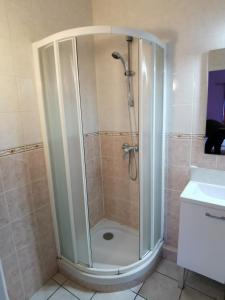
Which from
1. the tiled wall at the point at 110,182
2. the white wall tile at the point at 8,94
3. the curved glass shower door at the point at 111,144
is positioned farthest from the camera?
the tiled wall at the point at 110,182

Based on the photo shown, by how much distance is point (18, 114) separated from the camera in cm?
135

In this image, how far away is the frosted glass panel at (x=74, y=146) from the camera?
1.27m

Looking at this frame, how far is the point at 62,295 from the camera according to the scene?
158cm

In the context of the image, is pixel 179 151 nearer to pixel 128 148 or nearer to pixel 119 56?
pixel 128 148

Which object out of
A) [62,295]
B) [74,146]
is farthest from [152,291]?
[74,146]

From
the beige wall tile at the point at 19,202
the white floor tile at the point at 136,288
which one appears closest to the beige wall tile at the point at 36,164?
the beige wall tile at the point at 19,202

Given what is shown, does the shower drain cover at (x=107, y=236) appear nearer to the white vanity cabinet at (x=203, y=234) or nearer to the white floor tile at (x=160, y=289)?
the white floor tile at (x=160, y=289)

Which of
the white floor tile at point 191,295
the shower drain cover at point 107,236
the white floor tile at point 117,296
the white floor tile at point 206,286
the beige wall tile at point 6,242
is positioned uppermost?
the beige wall tile at point 6,242

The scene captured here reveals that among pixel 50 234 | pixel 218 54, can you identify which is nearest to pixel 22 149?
pixel 50 234

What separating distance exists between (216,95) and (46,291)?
2.11 metres

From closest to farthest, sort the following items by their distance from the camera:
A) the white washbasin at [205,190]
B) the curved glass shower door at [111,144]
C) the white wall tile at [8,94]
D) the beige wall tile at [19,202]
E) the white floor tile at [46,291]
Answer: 1. the white wall tile at [8,94]
2. the beige wall tile at [19,202]
3. the white washbasin at [205,190]
4. the white floor tile at [46,291]
5. the curved glass shower door at [111,144]

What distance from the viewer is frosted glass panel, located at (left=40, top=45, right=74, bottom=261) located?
1357mm

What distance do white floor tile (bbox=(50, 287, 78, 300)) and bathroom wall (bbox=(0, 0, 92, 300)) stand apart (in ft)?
0.57

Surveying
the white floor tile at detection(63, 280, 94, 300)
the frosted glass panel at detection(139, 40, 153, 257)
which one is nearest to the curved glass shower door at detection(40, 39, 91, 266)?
the white floor tile at detection(63, 280, 94, 300)
